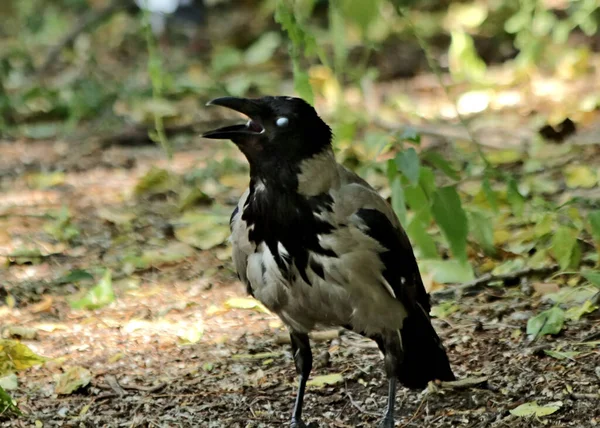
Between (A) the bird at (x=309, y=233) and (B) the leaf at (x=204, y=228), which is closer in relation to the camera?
(A) the bird at (x=309, y=233)

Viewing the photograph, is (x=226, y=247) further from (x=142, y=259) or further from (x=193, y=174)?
(x=193, y=174)

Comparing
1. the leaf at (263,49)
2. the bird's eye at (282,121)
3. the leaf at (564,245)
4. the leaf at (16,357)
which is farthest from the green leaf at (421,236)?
the leaf at (263,49)

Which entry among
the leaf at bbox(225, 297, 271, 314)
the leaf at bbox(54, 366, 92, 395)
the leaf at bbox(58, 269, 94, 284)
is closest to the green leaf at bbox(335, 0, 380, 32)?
the leaf at bbox(54, 366, 92, 395)

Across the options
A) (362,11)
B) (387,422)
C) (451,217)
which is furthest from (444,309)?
(362,11)

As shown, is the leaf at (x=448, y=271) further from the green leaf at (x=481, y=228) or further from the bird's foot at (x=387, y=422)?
the bird's foot at (x=387, y=422)

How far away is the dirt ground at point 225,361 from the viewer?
3865mm

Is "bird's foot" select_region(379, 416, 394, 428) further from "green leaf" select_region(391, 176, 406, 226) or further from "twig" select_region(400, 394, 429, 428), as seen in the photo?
"green leaf" select_region(391, 176, 406, 226)

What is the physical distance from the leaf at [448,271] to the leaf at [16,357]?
185cm

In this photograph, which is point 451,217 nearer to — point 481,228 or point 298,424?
point 481,228

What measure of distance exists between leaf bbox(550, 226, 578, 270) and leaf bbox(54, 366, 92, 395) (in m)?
2.11

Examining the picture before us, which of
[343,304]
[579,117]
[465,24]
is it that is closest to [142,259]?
[343,304]

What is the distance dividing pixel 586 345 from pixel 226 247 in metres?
2.24

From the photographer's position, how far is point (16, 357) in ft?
13.8

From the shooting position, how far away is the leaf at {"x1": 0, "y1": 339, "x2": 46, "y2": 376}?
13.8ft
